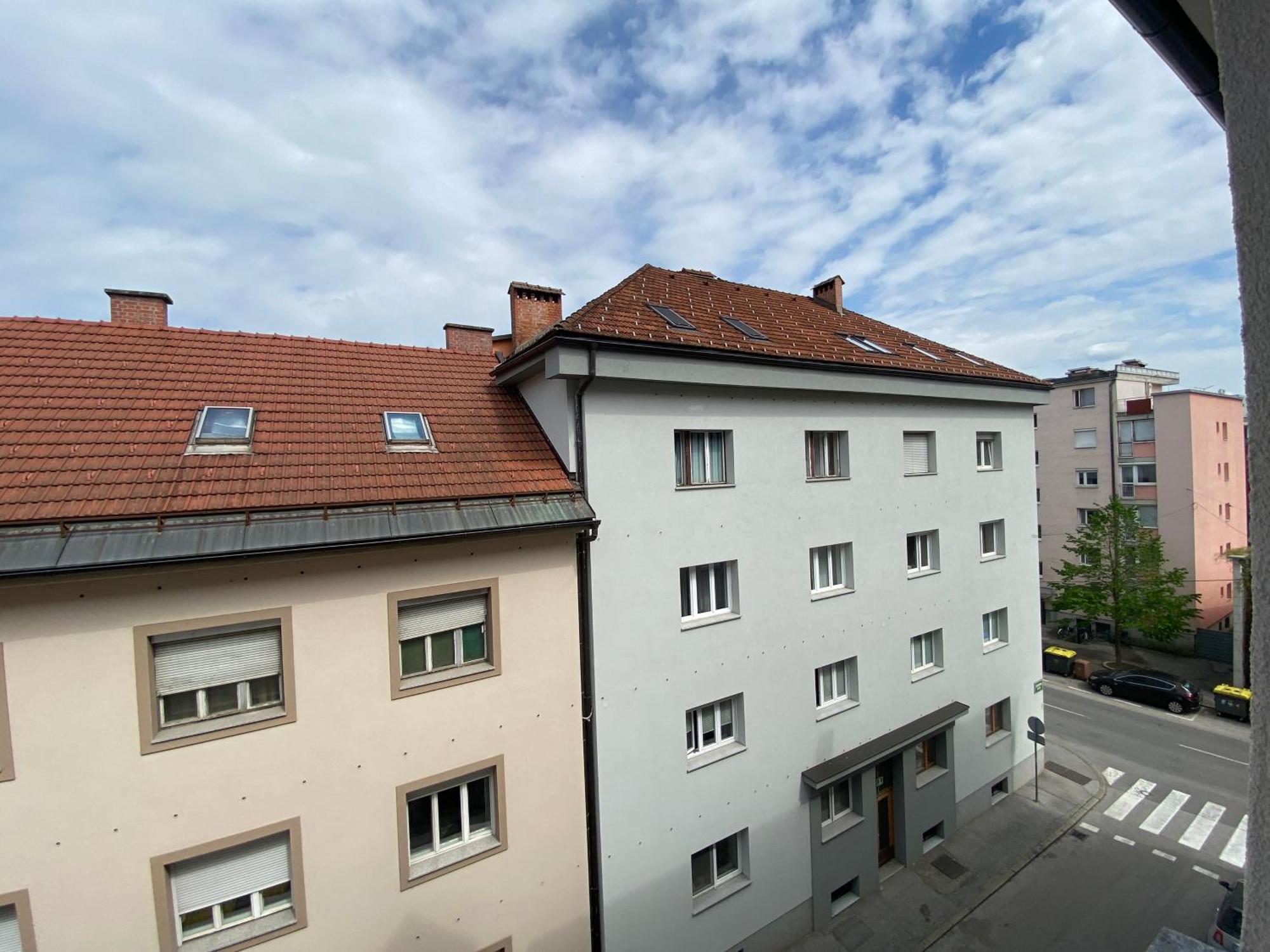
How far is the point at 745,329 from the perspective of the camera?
12094 mm

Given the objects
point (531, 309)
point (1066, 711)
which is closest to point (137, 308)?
point (531, 309)

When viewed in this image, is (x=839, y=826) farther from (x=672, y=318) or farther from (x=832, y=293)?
(x=832, y=293)

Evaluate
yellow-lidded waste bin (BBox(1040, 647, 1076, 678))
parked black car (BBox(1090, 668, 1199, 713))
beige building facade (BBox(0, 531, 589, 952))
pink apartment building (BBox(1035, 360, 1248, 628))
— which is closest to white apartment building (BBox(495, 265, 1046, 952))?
beige building facade (BBox(0, 531, 589, 952))

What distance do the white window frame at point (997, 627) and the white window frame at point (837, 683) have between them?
17.7 feet

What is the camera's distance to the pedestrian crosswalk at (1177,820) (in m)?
13.4

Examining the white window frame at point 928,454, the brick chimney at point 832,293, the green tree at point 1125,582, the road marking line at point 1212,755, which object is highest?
the brick chimney at point 832,293

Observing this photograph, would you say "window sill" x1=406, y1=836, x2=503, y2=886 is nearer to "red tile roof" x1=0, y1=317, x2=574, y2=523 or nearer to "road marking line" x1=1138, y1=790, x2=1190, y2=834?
"red tile roof" x1=0, y1=317, x2=574, y2=523

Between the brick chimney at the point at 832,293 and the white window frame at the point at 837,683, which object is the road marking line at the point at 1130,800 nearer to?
the white window frame at the point at 837,683

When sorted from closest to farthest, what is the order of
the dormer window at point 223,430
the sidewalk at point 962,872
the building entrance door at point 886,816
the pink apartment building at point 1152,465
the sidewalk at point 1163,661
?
the dormer window at point 223,430, the sidewalk at point 962,872, the building entrance door at point 886,816, the sidewalk at point 1163,661, the pink apartment building at point 1152,465

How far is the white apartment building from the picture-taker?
9.30 metres

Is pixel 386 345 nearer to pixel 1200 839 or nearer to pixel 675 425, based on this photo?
pixel 675 425

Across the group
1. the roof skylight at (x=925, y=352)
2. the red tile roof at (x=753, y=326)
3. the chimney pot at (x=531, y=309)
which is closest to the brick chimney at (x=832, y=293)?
the red tile roof at (x=753, y=326)

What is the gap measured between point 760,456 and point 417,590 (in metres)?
6.33

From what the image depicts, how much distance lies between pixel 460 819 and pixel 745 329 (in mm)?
9992
